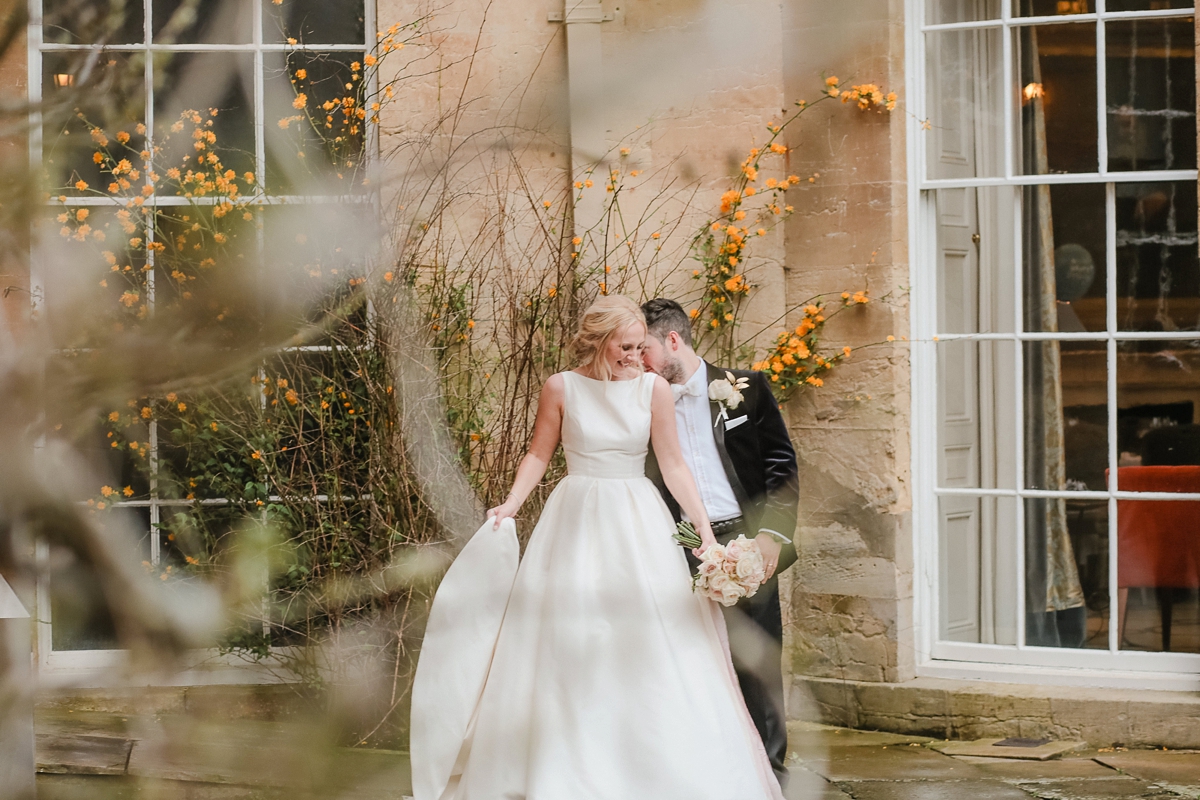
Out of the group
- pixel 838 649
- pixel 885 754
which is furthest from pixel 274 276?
pixel 838 649

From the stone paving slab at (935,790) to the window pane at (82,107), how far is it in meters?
3.84

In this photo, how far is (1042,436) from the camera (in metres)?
4.80

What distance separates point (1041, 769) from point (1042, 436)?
1228 millimetres

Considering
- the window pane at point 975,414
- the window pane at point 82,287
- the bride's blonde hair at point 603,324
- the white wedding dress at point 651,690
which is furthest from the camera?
the window pane at point 975,414

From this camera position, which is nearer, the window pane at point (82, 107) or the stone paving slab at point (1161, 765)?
the window pane at point (82, 107)

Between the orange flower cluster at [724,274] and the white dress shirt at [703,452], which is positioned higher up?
the orange flower cluster at [724,274]

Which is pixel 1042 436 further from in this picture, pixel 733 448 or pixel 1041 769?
pixel 733 448

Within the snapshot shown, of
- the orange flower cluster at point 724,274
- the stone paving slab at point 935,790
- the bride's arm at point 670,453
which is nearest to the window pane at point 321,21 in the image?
the bride's arm at point 670,453

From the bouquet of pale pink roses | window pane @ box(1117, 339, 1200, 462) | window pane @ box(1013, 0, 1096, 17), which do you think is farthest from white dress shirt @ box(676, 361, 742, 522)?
window pane @ box(1013, 0, 1096, 17)

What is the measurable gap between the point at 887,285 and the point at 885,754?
1.68 m

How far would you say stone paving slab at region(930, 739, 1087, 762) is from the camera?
441cm

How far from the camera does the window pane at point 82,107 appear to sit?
48 cm

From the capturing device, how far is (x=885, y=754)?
4.52 m

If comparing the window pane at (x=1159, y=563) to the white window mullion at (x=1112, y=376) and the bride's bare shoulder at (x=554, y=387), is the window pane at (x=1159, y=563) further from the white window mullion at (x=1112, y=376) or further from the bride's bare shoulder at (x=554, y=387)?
the bride's bare shoulder at (x=554, y=387)
